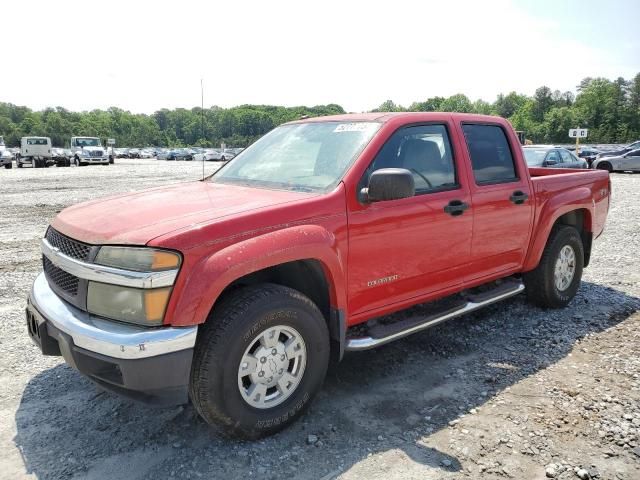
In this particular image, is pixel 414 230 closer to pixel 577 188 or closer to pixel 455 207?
pixel 455 207

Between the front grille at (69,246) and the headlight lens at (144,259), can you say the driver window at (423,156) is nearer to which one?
the headlight lens at (144,259)

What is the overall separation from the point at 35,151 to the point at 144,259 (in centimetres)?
3572

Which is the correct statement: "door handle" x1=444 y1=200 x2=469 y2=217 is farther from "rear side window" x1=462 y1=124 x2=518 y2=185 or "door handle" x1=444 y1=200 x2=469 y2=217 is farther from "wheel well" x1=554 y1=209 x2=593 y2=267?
"wheel well" x1=554 y1=209 x2=593 y2=267

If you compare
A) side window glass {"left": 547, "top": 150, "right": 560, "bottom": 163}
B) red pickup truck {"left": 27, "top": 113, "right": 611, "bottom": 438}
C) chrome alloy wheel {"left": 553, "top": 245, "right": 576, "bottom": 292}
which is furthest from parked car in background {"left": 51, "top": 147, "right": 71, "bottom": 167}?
chrome alloy wheel {"left": 553, "top": 245, "right": 576, "bottom": 292}

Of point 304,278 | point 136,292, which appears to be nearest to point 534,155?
point 304,278

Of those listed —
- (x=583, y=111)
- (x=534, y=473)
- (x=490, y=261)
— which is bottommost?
(x=534, y=473)

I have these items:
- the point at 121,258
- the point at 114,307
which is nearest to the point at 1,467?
the point at 114,307

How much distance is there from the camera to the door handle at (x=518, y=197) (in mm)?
4473

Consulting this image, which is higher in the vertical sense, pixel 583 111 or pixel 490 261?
pixel 583 111

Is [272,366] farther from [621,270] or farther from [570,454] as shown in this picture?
[621,270]

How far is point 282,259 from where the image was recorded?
2.93 m

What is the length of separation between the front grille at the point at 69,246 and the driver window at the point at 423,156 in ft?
6.12

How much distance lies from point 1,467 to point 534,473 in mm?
2863

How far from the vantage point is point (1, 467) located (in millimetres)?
2762
